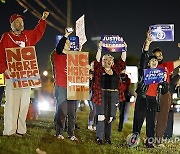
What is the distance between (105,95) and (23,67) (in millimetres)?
1648

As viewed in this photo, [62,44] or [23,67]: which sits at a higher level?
[62,44]

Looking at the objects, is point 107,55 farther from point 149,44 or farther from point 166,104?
point 166,104

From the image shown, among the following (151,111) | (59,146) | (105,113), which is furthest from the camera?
(151,111)

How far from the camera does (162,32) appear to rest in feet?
26.7

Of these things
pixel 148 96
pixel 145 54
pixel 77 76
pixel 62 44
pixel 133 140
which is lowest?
pixel 133 140

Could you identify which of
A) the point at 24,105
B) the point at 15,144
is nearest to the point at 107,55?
the point at 24,105

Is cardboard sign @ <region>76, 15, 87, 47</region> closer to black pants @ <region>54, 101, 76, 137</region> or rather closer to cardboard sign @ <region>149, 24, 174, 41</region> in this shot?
cardboard sign @ <region>149, 24, 174, 41</region>

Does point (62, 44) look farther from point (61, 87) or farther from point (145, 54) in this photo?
point (145, 54)

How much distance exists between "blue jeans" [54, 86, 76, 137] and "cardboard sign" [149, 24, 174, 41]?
214 centimetres

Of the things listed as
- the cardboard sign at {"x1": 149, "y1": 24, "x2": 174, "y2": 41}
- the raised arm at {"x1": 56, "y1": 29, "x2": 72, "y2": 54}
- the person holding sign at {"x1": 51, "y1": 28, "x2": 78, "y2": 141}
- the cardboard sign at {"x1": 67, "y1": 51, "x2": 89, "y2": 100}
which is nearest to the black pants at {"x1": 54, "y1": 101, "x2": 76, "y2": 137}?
the person holding sign at {"x1": 51, "y1": 28, "x2": 78, "y2": 141}

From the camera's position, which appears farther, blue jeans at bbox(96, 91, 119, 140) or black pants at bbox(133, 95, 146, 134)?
black pants at bbox(133, 95, 146, 134)

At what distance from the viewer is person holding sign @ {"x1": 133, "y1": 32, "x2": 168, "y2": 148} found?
305 inches

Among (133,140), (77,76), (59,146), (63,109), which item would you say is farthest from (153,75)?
(59,146)

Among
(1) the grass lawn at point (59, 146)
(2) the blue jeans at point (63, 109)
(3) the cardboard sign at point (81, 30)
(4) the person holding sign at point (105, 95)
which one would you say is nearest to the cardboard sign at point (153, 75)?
(4) the person holding sign at point (105, 95)
